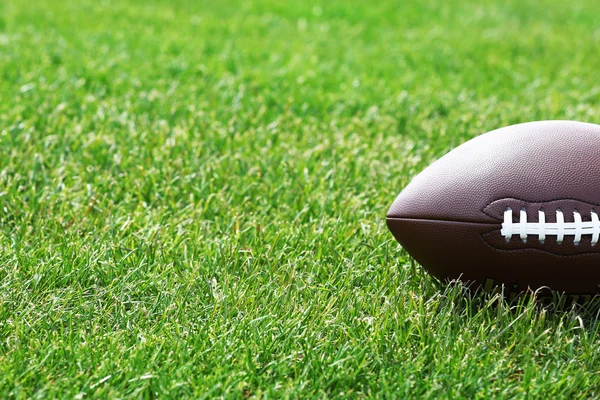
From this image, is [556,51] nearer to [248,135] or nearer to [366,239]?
[248,135]

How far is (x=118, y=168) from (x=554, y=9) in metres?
6.02

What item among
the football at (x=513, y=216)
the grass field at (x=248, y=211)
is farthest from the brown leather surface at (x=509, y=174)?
the grass field at (x=248, y=211)

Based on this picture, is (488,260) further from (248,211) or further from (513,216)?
(248,211)

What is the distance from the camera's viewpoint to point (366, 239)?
296cm

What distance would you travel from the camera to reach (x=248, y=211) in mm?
3240

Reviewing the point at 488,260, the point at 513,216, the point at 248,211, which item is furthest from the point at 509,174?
the point at 248,211

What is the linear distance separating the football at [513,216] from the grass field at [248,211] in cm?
10

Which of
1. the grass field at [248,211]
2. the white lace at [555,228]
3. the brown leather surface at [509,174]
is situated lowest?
the grass field at [248,211]

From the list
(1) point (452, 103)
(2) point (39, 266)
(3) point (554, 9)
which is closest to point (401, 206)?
(2) point (39, 266)

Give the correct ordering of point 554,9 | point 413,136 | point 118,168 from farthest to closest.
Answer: point 554,9 → point 413,136 → point 118,168

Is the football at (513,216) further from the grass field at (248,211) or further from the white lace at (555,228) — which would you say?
the grass field at (248,211)

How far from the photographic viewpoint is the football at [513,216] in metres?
2.35

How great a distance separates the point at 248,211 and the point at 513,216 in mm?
1182

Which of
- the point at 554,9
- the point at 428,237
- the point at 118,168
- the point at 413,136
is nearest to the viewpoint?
the point at 428,237
